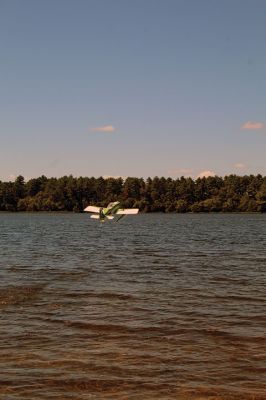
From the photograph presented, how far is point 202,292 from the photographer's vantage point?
23.4 m

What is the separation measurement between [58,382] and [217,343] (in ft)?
17.9

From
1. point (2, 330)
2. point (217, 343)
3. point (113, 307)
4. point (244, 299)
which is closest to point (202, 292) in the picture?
point (244, 299)

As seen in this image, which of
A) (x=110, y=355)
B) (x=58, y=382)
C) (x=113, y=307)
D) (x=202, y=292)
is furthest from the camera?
(x=202, y=292)

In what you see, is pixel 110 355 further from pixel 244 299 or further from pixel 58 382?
pixel 244 299

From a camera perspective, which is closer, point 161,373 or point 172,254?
point 161,373

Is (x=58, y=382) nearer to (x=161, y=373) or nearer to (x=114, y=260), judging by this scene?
(x=161, y=373)

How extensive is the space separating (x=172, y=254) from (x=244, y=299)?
2214 centimetres

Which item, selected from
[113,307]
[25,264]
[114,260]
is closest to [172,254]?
[114,260]

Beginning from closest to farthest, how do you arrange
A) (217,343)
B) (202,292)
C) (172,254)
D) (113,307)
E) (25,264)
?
(217,343) → (113,307) → (202,292) → (25,264) → (172,254)

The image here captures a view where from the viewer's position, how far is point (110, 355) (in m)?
13.6

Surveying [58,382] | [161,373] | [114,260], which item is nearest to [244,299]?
[161,373]

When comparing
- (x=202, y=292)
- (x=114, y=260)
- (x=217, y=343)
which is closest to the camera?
(x=217, y=343)

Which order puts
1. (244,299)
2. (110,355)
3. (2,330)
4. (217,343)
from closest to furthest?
(110,355) → (217,343) → (2,330) → (244,299)

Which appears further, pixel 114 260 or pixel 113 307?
pixel 114 260
